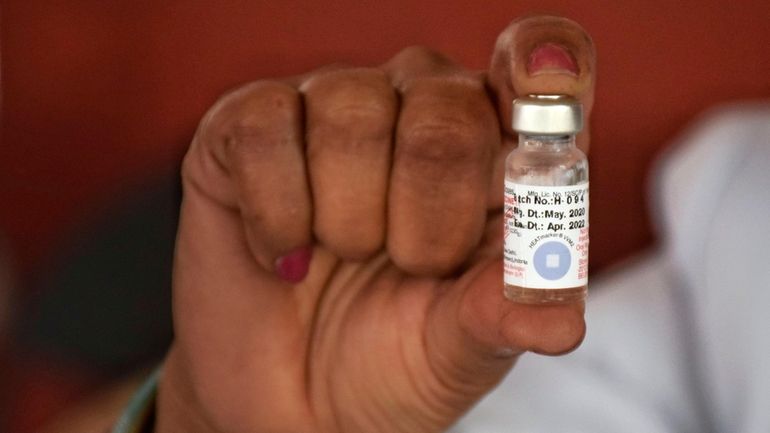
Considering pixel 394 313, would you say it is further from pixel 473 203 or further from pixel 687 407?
pixel 687 407

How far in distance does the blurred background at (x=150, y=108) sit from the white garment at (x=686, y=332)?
0.40ft

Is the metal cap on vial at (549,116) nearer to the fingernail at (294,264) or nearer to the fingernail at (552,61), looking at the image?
the fingernail at (552,61)

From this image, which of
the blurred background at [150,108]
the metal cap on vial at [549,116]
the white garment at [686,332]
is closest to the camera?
the metal cap on vial at [549,116]

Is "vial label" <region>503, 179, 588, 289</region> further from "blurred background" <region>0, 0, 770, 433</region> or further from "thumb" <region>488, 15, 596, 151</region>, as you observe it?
"blurred background" <region>0, 0, 770, 433</region>

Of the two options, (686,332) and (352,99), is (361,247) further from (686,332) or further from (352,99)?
(686,332)

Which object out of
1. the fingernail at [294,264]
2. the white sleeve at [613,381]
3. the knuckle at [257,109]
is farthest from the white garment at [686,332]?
the knuckle at [257,109]

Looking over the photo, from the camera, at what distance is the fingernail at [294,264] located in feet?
2.39

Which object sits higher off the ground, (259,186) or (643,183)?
(259,186)

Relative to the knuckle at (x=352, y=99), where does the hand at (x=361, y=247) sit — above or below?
below

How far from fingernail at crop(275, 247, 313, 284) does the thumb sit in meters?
0.20

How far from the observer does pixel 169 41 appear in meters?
1.40

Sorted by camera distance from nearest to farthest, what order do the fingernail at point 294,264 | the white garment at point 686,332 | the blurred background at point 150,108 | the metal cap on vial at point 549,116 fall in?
the metal cap on vial at point 549,116, the fingernail at point 294,264, the white garment at point 686,332, the blurred background at point 150,108

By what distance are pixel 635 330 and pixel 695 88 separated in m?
0.41

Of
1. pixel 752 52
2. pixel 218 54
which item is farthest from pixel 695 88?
pixel 218 54
